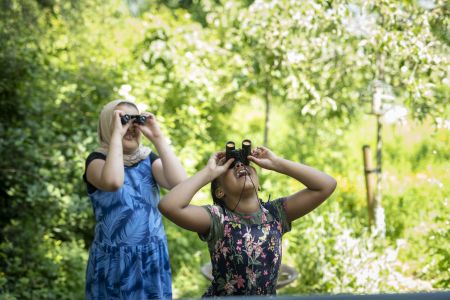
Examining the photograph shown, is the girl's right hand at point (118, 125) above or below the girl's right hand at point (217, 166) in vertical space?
above

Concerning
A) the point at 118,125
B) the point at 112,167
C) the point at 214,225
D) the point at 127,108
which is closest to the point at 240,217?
the point at 214,225

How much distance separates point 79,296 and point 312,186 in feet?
8.39

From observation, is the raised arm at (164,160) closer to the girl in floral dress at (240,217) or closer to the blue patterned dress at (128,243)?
the blue patterned dress at (128,243)

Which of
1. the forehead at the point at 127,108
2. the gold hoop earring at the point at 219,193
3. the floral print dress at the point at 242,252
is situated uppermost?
the forehead at the point at 127,108

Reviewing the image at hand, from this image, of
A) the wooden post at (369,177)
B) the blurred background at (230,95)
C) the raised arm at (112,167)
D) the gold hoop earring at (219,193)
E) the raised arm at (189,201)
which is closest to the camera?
the raised arm at (189,201)

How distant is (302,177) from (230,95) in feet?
13.1

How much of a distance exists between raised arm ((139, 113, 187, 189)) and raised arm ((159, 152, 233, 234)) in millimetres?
454

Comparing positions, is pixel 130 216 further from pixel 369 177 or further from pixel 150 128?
pixel 369 177

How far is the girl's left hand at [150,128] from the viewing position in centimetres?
244

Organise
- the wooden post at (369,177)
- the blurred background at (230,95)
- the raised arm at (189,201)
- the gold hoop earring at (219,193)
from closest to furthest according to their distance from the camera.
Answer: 1. the raised arm at (189,201)
2. the gold hoop earring at (219,193)
3. the blurred background at (230,95)
4. the wooden post at (369,177)

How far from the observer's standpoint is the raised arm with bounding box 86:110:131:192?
2.20 meters

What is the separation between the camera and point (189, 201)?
75.9 inches

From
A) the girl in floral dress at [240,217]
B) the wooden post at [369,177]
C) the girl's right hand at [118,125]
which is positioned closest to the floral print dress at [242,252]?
the girl in floral dress at [240,217]

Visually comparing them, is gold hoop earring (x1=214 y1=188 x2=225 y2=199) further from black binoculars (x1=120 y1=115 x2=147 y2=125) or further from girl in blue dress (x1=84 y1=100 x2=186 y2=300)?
black binoculars (x1=120 y1=115 x2=147 y2=125)
